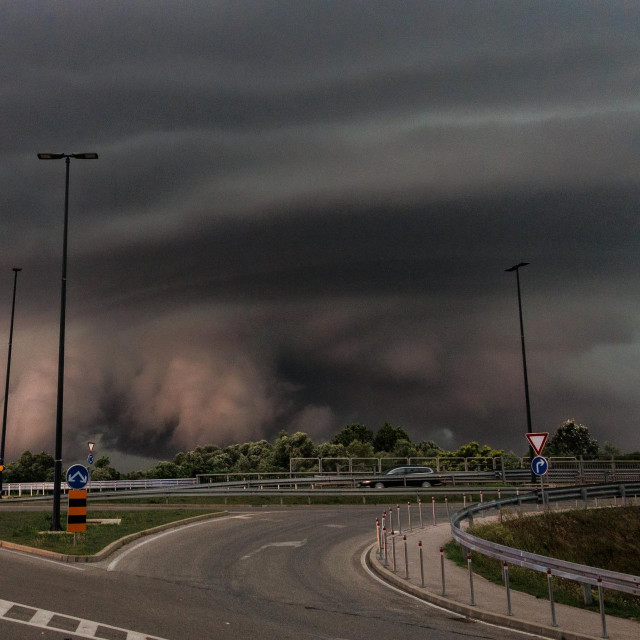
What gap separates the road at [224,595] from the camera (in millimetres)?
11898

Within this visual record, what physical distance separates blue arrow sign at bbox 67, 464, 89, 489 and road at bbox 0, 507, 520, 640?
2550 mm

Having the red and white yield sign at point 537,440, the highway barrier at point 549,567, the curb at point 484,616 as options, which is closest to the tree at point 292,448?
the highway barrier at point 549,567

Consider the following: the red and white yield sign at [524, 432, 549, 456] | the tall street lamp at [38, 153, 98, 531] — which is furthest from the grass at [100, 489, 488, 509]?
the tall street lamp at [38, 153, 98, 531]

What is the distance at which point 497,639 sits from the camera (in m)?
12.0

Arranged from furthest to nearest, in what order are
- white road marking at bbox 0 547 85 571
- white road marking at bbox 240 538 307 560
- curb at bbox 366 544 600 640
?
white road marking at bbox 240 538 307 560 → white road marking at bbox 0 547 85 571 → curb at bbox 366 544 600 640

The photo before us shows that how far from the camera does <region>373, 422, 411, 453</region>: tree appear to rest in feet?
477

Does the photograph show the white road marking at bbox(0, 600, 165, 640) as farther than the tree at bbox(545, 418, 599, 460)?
No

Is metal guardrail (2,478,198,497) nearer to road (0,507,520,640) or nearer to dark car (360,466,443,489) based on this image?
dark car (360,466,443,489)

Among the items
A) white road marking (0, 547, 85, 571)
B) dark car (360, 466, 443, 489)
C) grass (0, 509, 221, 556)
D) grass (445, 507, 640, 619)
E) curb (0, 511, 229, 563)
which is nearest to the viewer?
white road marking (0, 547, 85, 571)

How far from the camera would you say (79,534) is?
81.3ft

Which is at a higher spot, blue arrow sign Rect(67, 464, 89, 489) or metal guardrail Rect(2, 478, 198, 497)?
blue arrow sign Rect(67, 464, 89, 489)

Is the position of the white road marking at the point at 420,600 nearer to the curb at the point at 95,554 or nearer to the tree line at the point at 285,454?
the curb at the point at 95,554

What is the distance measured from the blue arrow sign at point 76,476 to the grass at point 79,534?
160cm

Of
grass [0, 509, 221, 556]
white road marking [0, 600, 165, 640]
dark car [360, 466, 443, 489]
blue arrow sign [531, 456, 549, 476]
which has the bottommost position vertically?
white road marking [0, 600, 165, 640]
